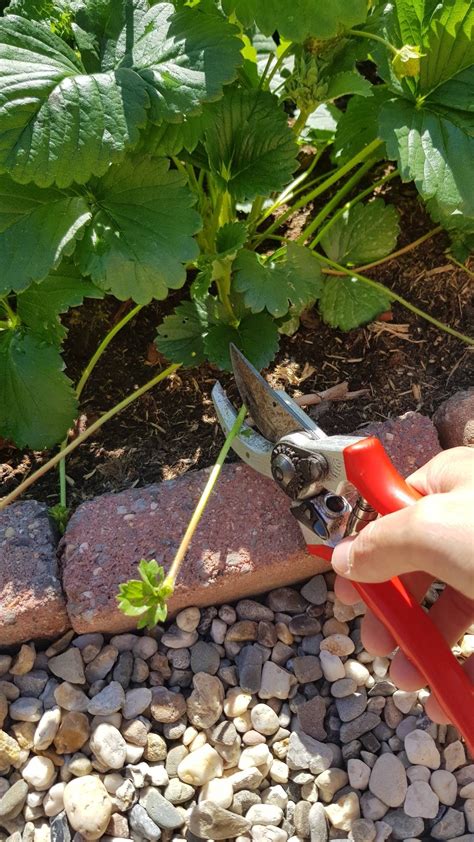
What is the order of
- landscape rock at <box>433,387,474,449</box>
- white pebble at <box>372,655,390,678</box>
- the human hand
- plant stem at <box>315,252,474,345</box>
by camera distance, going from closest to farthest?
1. the human hand
2. white pebble at <box>372,655,390,678</box>
3. landscape rock at <box>433,387,474,449</box>
4. plant stem at <box>315,252,474,345</box>

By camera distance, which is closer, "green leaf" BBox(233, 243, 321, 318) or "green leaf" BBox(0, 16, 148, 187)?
"green leaf" BBox(0, 16, 148, 187)

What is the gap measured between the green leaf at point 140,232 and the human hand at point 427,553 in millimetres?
530

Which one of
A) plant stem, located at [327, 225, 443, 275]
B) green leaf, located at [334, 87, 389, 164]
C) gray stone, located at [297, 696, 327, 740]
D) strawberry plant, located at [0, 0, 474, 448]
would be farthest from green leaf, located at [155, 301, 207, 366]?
gray stone, located at [297, 696, 327, 740]

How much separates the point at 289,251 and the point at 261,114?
10.1 inches

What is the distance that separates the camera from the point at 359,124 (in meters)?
1.66

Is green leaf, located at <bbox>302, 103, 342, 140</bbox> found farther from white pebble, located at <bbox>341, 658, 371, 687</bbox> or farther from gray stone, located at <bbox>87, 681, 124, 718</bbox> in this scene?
gray stone, located at <bbox>87, 681, 124, 718</bbox>

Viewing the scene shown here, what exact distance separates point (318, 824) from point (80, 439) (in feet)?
2.58

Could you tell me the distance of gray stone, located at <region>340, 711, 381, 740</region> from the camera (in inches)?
56.2

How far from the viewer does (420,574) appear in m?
1.33

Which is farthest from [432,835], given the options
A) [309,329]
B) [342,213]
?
[342,213]

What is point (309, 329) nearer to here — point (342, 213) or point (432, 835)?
point (342, 213)

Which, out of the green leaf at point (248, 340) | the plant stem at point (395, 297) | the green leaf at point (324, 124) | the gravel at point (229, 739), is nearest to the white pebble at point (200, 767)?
the gravel at point (229, 739)

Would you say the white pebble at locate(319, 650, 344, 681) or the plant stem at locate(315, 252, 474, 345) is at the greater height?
the plant stem at locate(315, 252, 474, 345)

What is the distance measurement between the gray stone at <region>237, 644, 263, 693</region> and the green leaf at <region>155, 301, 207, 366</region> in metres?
0.55
